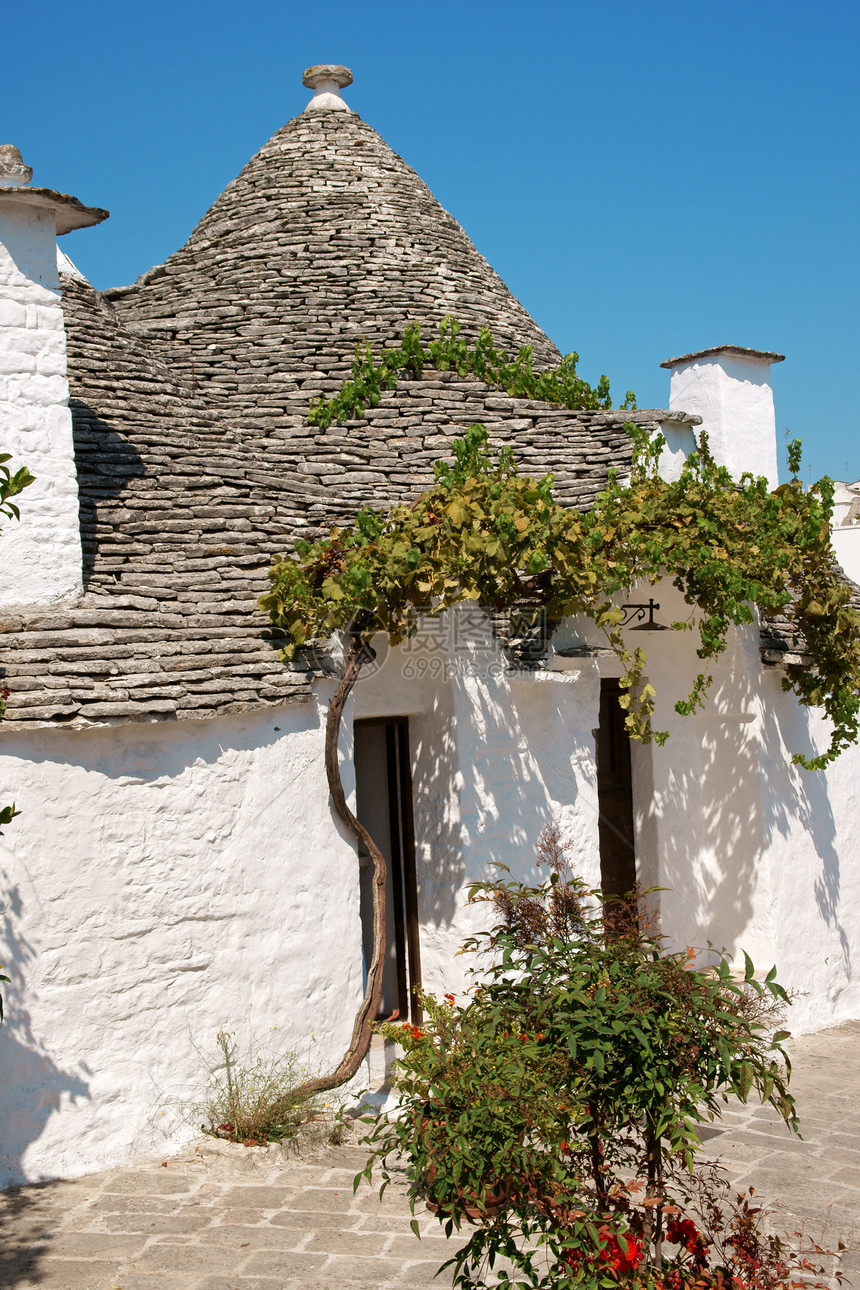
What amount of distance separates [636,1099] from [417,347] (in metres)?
7.03

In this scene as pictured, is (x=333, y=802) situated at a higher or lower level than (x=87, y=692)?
lower

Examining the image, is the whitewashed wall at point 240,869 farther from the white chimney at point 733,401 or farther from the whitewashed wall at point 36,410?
the white chimney at point 733,401

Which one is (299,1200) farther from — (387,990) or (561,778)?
(561,778)

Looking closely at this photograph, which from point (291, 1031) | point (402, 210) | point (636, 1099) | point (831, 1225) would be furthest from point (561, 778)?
point (402, 210)

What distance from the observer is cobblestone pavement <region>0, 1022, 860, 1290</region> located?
4.38m

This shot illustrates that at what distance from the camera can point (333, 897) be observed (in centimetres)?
604

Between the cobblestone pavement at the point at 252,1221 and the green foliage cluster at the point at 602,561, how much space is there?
8.74 feet

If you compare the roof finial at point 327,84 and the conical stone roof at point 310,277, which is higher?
the roof finial at point 327,84

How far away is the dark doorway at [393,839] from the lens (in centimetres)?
720

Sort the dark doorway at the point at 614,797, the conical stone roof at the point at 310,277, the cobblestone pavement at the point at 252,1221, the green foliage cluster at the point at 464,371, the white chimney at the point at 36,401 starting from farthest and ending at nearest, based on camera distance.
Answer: the conical stone roof at the point at 310,277 < the green foliage cluster at the point at 464,371 < the dark doorway at the point at 614,797 < the white chimney at the point at 36,401 < the cobblestone pavement at the point at 252,1221

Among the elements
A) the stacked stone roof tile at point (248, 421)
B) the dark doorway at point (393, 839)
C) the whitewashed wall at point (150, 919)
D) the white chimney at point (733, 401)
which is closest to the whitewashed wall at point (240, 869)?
the whitewashed wall at point (150, 919)

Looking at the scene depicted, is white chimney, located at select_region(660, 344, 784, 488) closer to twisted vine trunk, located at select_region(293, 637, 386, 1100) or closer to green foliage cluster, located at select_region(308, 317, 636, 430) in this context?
green foliage cluster, located at select_region(308, 317, 636, 430)

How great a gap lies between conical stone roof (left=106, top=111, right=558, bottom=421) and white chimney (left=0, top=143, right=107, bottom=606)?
2544 millimetres

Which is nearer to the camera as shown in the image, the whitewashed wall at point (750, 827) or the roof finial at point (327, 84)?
the whitewashed wall at point (750, 827)
